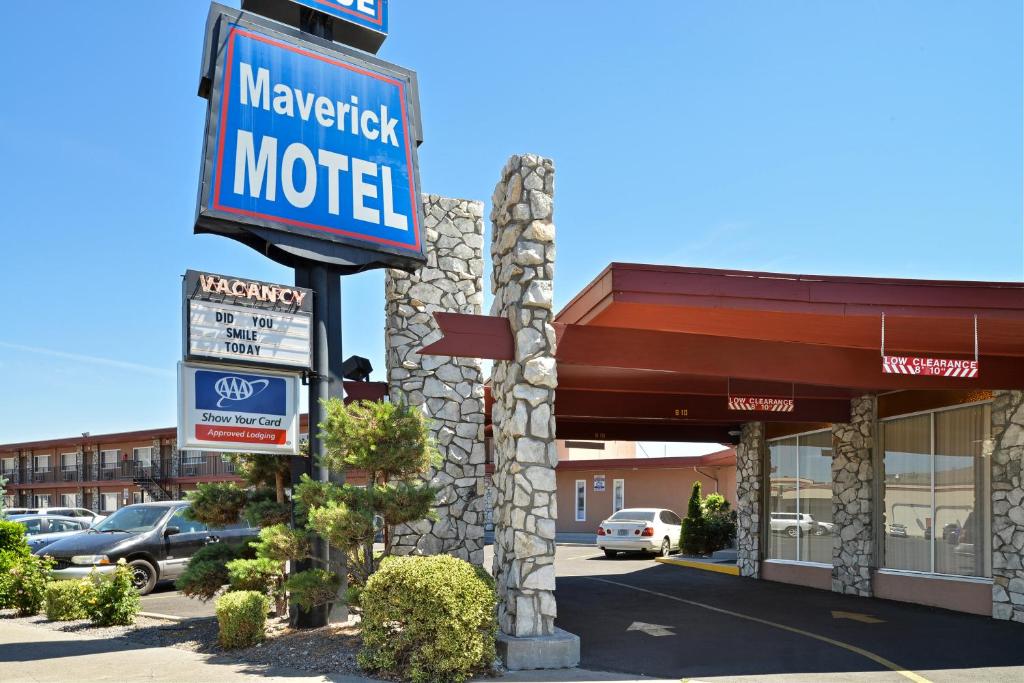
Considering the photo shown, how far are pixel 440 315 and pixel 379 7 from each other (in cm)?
650

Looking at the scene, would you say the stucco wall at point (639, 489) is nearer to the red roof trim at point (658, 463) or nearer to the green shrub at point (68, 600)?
the red roof trim at point (658, 463)

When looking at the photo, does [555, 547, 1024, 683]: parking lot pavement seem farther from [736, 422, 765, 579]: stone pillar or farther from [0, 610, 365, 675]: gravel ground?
[736, 422, 765, 579]: stone pillar

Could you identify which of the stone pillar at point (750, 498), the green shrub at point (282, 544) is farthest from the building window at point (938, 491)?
the green shrub at point (282, 544)

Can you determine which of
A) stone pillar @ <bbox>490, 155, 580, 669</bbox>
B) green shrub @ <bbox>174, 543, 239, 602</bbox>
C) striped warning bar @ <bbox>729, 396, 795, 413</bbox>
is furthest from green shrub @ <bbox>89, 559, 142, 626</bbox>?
striped warning bar @ <bbox>729, 396, 795, 413</bbox>

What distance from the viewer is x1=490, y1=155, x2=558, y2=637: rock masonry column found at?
10.1m

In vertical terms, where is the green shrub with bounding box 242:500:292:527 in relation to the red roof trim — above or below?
above

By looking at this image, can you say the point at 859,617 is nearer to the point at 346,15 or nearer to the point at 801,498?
the point at 801,498

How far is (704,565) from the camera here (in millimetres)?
24219

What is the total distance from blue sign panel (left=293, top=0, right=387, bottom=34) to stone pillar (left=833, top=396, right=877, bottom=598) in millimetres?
10751

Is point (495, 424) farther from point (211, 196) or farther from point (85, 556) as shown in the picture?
point (85, 556)

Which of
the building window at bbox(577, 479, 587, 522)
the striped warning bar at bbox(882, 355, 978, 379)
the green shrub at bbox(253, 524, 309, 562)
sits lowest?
the building window at bbox(577, 479, 587, 522)

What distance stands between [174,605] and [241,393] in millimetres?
5621

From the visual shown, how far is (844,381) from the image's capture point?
13.1m

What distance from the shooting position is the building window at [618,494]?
41062 mm
